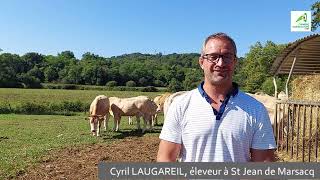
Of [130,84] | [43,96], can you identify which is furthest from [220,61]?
[130,84]

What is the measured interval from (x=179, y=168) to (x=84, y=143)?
1319 centimetres

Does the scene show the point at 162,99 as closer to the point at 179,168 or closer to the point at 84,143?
the point at 84,143

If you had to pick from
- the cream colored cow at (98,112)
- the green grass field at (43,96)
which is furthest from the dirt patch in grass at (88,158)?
the green grass field at (43,96)

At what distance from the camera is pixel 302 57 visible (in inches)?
518

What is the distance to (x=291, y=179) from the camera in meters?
2.48

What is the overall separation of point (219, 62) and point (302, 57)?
10.8 metres

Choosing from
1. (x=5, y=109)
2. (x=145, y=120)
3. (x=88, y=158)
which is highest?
(x=145, y=120)

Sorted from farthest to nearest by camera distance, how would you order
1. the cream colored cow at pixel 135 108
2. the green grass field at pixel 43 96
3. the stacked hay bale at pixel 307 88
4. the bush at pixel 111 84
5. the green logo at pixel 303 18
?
the bush at pixel 111 84
the green grass field at pixel 43 96
the cream colored cow at pixel 135 108
the green logo at pixel 303 18
the stacked hay bale at pixel 307 88

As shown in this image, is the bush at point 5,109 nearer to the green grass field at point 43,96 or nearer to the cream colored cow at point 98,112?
the green grass field at point 43,96

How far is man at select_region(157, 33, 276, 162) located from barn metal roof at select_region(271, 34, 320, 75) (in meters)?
9.08

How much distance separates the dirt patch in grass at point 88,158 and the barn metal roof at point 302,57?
14.2 ft

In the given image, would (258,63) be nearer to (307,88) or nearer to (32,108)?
(32,108)

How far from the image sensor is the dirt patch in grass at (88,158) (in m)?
9.79

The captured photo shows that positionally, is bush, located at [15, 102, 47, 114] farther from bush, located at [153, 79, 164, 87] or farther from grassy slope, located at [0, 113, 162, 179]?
bush, located at [153, 79, 164, 87]
